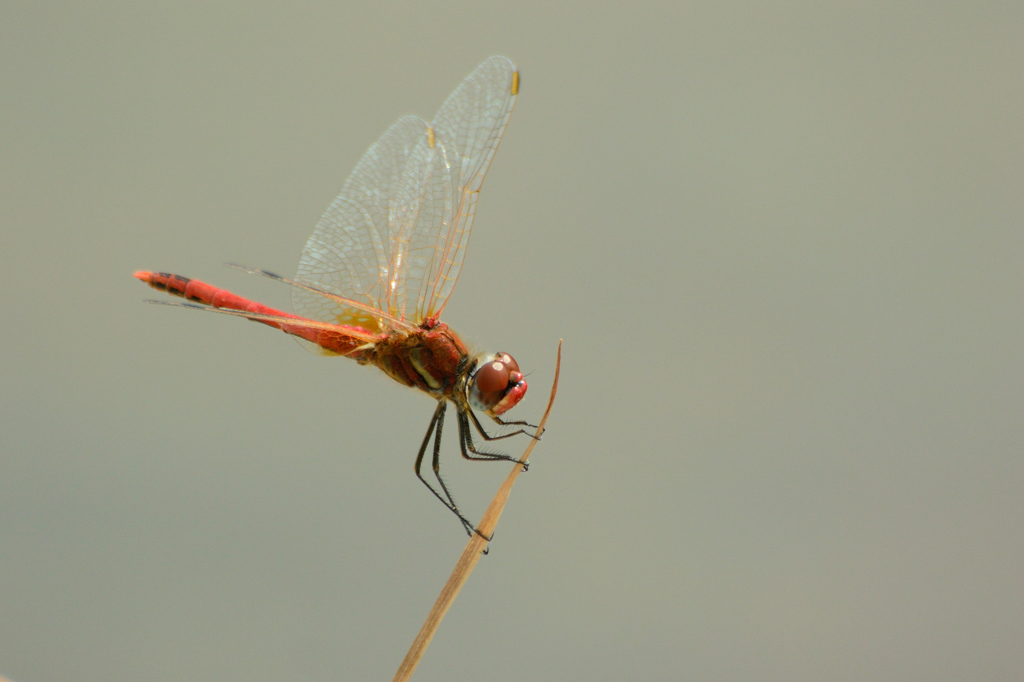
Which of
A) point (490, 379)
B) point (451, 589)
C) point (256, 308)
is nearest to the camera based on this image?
point (451, 589)

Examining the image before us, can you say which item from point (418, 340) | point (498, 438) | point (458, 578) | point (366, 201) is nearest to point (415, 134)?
point (366, 201)

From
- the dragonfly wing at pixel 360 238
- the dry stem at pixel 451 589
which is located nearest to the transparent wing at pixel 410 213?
the dragonfly wing at pixel 360 238

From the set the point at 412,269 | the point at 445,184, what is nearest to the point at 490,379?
the point at 412,269

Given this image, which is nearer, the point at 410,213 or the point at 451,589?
the point at 451,589

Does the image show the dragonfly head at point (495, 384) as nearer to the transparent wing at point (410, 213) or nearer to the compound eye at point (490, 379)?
the compound eye at point (490, 379)

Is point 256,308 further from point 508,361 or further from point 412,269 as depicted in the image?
point 508,361

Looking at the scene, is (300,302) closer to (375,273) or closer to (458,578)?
(375,273)

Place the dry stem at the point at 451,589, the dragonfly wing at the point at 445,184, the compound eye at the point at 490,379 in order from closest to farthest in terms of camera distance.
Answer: the dry stem at the point at 451,589 < the compound eye at the point at 490,379 < the dragonfly wing at the point at 445,184
